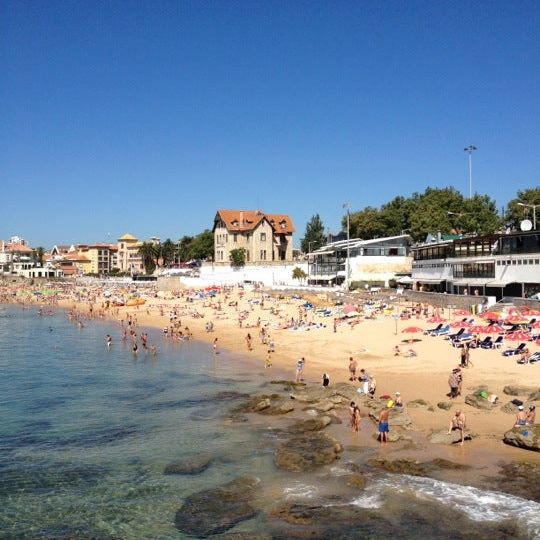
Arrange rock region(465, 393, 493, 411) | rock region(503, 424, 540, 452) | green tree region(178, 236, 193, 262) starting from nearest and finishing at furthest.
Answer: rock region(503, 424, 540, 452) < rock region(465, 393, 493, 411) < green tree region(178, 236, 193, 262)

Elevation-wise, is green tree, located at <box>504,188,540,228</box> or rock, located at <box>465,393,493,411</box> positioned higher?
green tree, located at <box>504,188,540,228</box>

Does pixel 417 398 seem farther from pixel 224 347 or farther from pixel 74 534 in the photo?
pixel 224 347

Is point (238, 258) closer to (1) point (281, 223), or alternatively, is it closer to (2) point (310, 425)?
(1) point (281, 223)

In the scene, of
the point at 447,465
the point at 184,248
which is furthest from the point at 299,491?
the point at 184,248

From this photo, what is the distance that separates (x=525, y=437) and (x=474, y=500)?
163 inches

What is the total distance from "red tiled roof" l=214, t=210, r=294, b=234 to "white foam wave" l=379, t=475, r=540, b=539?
7485 centimetres

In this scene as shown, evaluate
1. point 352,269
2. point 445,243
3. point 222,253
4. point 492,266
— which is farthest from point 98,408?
point 222,253

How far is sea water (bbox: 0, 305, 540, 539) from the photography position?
42.3ft

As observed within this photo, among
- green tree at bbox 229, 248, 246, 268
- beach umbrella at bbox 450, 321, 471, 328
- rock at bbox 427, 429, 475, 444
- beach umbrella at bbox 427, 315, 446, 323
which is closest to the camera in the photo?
rock at bbox 427, 429, 475, 444

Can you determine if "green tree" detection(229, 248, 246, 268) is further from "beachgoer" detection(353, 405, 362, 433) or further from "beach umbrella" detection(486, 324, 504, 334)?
"beachgoer" detection(353, 405, 362, 433)

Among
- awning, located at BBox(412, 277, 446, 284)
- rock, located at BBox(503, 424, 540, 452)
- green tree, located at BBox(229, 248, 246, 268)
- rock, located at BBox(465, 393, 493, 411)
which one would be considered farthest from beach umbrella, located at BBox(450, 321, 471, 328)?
green tree, located at BBox(229, 248, 246, 268)

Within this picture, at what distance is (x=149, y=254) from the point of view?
126750 mm

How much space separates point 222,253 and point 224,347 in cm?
5252

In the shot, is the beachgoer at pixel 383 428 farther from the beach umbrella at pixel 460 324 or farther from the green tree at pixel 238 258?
the green tree at pixel 238 258
